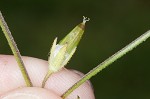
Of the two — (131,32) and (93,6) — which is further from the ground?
(93,6)

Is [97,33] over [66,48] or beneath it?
over

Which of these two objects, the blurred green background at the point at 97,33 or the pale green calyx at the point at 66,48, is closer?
the pale green calyx at the point at 66,48

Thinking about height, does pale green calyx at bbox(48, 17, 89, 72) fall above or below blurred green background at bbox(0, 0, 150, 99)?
below

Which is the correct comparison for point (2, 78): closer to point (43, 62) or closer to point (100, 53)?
point (43, 62)

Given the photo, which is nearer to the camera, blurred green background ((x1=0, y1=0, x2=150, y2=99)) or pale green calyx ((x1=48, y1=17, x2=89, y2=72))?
pale green calyx ((x1=48, y1=17, x2=89, y2=72))

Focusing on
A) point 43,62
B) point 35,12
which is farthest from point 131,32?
point 43,62
